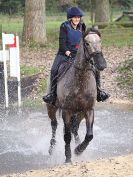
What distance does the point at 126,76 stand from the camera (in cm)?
1728

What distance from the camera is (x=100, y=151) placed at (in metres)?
10.5

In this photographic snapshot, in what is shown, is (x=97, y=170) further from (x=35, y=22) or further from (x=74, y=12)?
(x=35, y=22)

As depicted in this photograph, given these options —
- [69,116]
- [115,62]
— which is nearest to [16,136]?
[69,116]

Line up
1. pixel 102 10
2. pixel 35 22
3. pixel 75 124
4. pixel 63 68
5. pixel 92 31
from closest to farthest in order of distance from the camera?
1. pixel 92 31
2. pixel 63 68
3. pixel 75 124
4. pixel 35 22
5. pixel 102 10

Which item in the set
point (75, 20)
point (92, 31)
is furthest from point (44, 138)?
point (92, 31)

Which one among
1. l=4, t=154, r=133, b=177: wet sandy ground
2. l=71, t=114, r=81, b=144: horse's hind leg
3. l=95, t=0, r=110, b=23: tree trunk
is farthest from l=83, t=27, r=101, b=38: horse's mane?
l=95, t=0, r=110, b=23: tree trunk

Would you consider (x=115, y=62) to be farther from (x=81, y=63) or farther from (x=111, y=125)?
(x=81, y=63)

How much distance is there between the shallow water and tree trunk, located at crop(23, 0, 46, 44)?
1106 cm

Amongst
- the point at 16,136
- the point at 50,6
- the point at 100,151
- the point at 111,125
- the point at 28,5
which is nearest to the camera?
the point at 100,151

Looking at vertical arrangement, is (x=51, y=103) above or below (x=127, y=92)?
above

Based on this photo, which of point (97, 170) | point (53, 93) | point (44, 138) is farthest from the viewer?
point (44, 138)

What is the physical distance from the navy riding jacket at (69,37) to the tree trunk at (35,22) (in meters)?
15.6

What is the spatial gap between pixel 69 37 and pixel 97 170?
2.94 m

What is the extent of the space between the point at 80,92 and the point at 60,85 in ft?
2.10
